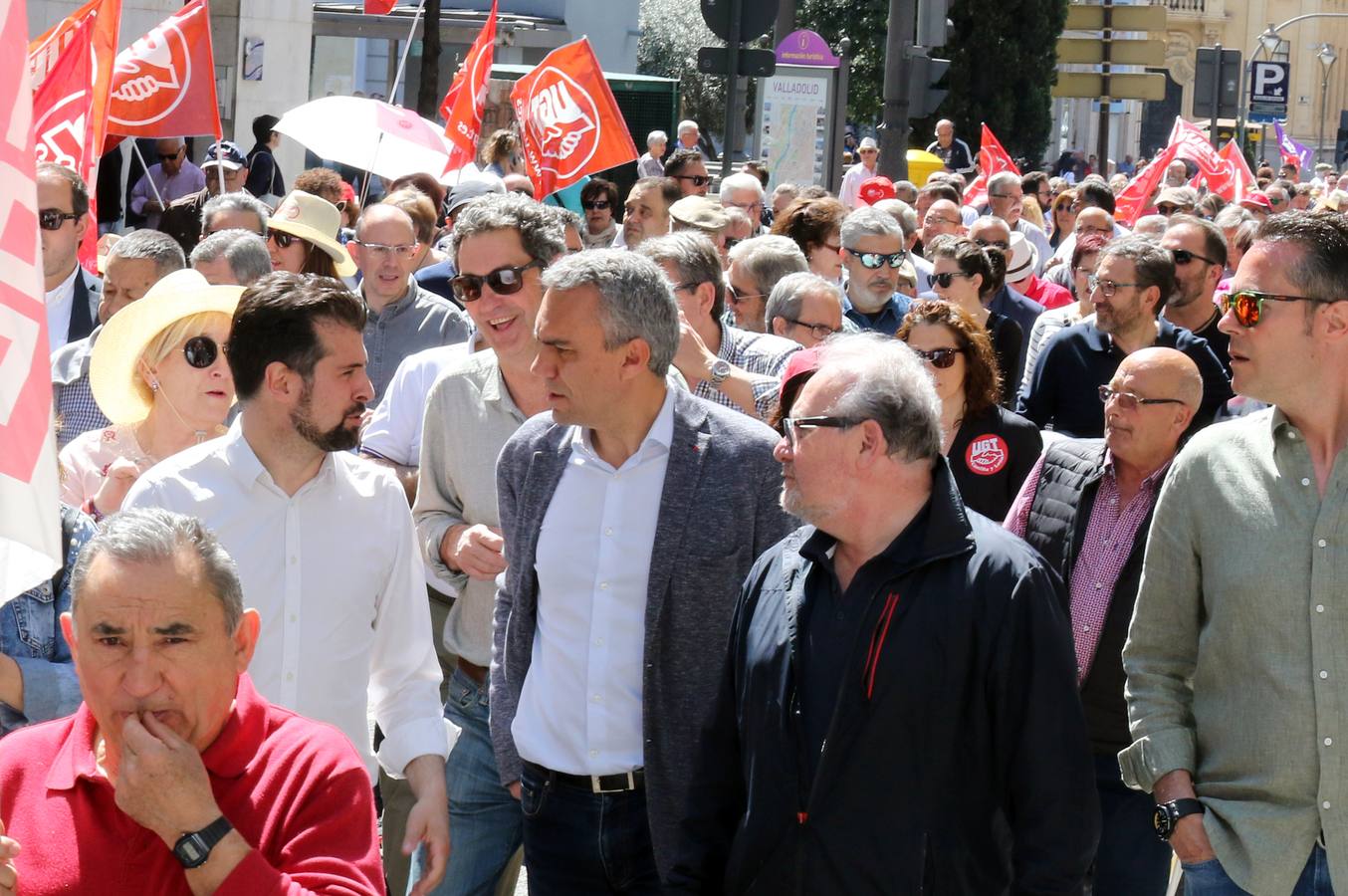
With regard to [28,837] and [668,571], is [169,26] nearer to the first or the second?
[668,571]

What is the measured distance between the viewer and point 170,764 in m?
2.85

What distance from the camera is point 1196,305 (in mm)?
7930

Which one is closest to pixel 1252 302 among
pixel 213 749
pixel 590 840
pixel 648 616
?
pixel 648 616

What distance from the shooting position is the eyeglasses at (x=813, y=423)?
350 cm

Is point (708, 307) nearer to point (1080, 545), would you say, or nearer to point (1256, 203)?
point (1080, 545)

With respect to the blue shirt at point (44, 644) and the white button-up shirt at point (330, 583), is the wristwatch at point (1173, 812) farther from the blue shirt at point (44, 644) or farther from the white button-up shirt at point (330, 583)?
the blue shirt at point (44, 644)

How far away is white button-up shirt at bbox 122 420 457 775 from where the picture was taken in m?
3.88

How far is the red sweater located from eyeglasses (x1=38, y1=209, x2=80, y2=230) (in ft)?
15.0

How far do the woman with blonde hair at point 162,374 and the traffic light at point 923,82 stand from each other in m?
11.8

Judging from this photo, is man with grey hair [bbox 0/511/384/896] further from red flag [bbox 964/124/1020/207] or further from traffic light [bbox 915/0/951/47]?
red flag [bbox 964/124/1020/207]

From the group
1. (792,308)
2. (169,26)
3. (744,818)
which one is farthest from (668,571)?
(169,26)

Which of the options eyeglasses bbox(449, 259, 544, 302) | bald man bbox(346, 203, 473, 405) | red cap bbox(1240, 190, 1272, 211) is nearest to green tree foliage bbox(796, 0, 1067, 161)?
red cap bbox(1240, 190, 1272, 211)

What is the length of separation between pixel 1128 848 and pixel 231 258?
4.05m

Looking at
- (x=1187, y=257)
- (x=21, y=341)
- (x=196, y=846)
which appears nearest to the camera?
(x=21, y=341)
